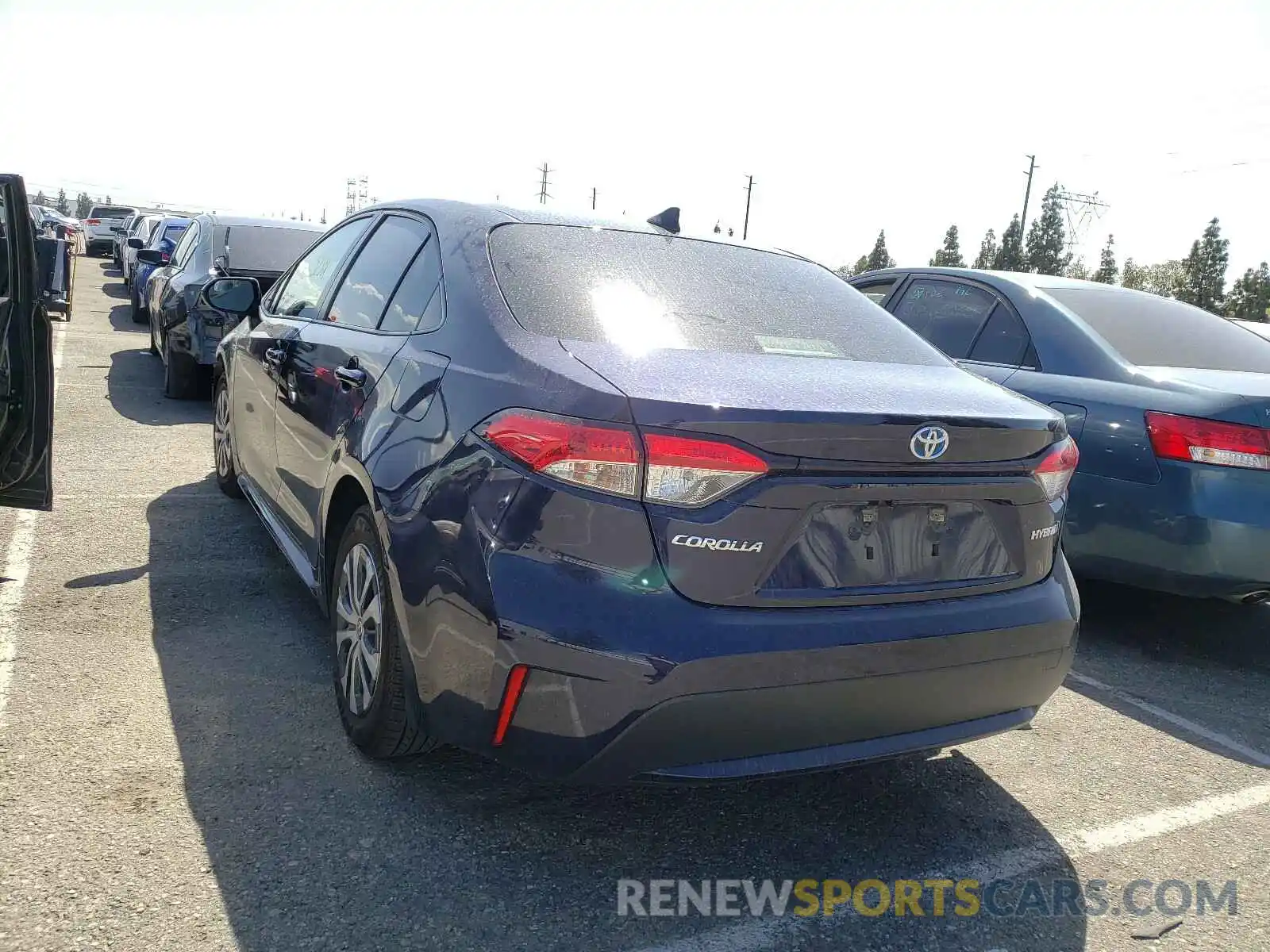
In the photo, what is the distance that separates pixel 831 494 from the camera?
2318 millimetres

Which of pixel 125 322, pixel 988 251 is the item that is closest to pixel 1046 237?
pixel 988 251

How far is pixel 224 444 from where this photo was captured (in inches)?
220

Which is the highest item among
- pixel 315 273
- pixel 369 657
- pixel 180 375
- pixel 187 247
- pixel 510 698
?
pixel 315 273

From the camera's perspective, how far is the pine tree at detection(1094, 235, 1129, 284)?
10797cm

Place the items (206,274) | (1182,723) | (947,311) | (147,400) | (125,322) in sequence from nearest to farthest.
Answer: (1182,723) < (947,311) < (206,274) < (147,400) < (125,322)

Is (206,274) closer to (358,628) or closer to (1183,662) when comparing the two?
(358,628)

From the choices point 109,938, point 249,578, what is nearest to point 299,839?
Result: point 109,938

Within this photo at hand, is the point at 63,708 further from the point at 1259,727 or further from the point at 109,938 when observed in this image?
the point at 1259,727

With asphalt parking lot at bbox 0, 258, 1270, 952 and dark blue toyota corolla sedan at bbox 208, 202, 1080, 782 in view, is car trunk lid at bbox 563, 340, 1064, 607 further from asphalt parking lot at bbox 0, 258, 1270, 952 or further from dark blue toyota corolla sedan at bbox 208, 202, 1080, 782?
asphalt parking lot at bbox 0, 258, 1270, 952

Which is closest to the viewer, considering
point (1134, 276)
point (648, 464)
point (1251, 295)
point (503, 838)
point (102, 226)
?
point (648, 464)

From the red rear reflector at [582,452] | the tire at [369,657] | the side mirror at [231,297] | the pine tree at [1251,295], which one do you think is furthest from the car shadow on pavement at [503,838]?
the pine tree at [1251,295]

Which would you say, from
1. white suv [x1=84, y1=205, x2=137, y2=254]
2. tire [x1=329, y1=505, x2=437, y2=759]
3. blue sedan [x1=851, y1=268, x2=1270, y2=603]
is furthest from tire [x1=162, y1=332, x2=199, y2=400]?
white suv [x1=84, y1=205, x2=137, y2=254]

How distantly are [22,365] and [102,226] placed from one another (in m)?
40.0

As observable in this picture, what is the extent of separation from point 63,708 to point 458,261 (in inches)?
72.4
